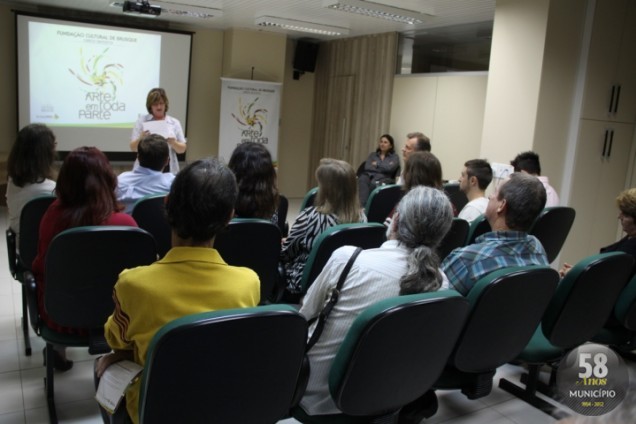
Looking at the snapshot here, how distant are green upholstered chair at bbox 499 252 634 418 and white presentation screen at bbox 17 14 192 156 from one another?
6274 mm

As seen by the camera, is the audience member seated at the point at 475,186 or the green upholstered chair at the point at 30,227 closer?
the green upholstered chair at the point at 30,227

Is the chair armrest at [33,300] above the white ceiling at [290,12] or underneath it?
underneath

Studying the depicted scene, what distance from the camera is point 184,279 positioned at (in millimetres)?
1363

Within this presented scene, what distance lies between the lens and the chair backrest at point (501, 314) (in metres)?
1.84

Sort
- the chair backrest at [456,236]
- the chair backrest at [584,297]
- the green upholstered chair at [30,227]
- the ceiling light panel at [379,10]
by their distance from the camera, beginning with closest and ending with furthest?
the chair backrest at [584,297] < the green upholstered chair at [30,227] < the chair backrest at [456,236] < the ceiling light panel at [379,10]

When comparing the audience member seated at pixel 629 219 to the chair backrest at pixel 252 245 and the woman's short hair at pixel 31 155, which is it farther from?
the woman's short hair at pixel 31 155

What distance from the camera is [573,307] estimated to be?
2.17 m

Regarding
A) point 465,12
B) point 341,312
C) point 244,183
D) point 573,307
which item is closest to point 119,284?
point 341,312

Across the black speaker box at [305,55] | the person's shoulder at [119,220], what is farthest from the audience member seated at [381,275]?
the black speaker box at [305,55]

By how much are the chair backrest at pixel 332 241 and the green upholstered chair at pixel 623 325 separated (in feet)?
3.92

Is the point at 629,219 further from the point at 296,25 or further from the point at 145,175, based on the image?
the point at 296,25


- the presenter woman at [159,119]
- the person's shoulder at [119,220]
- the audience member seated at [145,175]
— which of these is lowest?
the person's shoulder at [119,220]

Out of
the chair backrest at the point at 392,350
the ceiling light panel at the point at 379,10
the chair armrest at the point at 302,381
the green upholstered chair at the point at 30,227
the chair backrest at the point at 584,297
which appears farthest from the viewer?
the ceiling light panel at the point at 379,10

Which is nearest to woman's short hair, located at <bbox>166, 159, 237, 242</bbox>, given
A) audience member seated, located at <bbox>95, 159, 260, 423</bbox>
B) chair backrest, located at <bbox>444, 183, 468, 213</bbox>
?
audience member seated, located at <bbox>95, 159, 260, 423</bbox>
